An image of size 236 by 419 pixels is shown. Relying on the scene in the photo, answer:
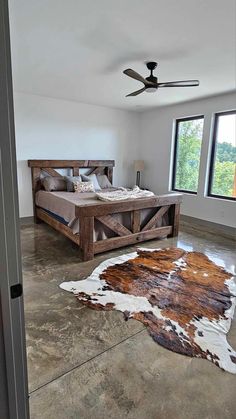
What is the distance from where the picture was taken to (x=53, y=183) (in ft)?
15.8

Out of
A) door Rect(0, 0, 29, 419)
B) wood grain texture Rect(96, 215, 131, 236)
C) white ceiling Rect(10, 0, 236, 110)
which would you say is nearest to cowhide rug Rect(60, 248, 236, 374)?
wood grain texture Rect(96, 215, 131, 236)

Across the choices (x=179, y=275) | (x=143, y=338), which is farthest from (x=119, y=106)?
(x=143, y=338)

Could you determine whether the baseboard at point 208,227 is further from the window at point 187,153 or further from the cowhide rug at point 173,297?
the cowhide rug at point 173,297

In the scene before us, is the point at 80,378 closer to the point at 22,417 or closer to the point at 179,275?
the point at 22,417

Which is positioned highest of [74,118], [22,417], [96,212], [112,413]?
[74,118]

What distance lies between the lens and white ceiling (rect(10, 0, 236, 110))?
197 cm

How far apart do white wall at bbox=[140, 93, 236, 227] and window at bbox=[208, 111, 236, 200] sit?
0.13 m

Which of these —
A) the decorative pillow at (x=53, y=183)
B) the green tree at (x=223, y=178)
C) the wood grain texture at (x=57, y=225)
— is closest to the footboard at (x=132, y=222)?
the wood grain texture at (x=57, y=225)

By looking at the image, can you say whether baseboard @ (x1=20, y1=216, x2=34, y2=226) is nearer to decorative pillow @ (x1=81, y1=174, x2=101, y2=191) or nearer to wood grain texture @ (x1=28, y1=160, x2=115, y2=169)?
wood grain texture @ (x1=28, y1=160, x2=115, y2=169)

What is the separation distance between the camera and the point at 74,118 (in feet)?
17.4

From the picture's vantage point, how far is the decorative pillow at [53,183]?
4.77m

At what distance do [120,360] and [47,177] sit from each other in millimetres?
3982

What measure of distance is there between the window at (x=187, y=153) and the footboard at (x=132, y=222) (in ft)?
4.98

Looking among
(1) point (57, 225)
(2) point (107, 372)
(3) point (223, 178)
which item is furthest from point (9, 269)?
(3) point (223, 178)
